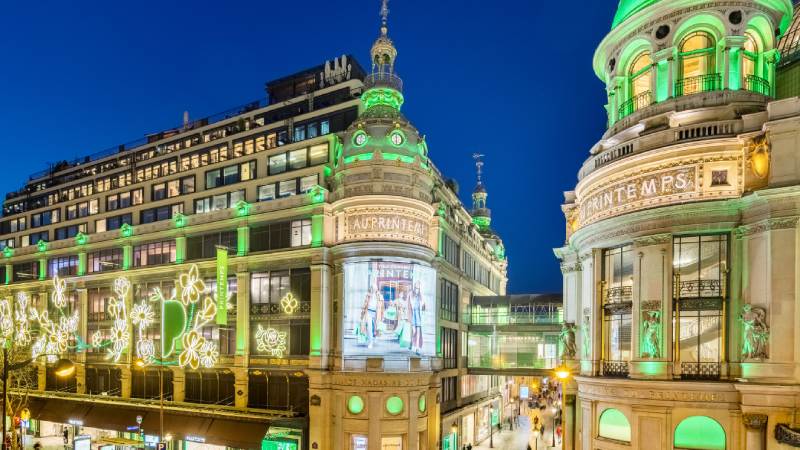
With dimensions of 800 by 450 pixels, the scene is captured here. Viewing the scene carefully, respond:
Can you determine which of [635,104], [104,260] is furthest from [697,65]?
[104,260]

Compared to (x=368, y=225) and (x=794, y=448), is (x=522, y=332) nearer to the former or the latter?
(x=368, y=225)

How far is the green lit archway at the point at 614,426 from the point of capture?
98.5 ft

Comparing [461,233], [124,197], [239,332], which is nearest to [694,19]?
[461,233]

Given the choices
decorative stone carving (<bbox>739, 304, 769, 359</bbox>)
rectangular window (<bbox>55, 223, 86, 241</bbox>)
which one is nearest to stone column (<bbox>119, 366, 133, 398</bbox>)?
rectangular window (<bbox>55, 223, 86, 241</bbox>)

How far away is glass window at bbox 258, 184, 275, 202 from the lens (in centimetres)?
4767

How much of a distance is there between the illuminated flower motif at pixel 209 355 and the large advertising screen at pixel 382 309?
1258cm

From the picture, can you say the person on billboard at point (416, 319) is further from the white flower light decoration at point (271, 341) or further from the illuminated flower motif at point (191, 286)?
the illuminated flower motif at point (191, 286)

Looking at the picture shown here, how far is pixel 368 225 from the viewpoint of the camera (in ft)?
138

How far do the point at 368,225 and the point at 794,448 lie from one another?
89.7 feet

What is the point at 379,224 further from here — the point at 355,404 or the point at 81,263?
the point at 81,263

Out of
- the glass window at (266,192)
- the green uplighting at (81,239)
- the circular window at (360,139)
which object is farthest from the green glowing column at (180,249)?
the circular window at (360,139)

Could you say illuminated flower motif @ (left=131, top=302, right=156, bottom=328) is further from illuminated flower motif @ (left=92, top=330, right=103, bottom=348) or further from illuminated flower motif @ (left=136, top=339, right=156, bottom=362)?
illuminated flower motif @ (left=92, top=330, right=103, bottom=348)

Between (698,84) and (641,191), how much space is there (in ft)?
22.2

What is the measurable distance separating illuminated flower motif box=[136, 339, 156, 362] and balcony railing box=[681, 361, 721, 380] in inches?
1656
